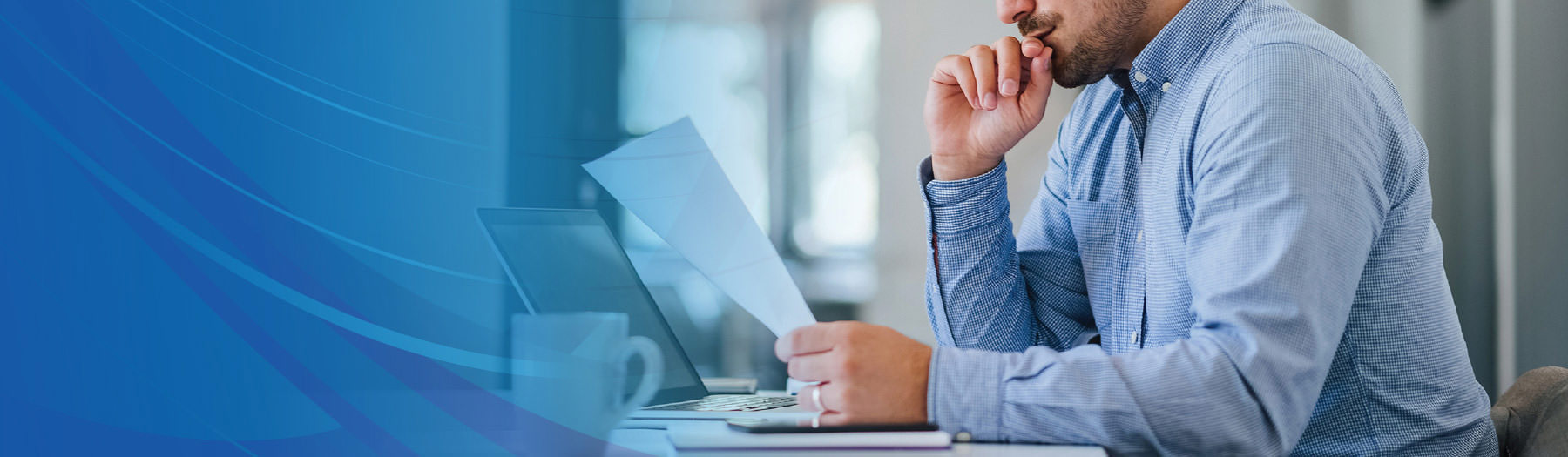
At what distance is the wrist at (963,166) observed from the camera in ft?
3.62

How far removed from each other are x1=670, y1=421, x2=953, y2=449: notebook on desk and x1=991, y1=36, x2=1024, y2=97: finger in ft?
1.69

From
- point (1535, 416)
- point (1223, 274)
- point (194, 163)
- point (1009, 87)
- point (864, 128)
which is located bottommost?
point (1535, 416)

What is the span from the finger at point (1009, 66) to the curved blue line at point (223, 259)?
576mm

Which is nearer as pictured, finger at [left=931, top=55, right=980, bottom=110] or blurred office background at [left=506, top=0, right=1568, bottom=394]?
finger at [left=931, top=55, right=980, bottom=110]

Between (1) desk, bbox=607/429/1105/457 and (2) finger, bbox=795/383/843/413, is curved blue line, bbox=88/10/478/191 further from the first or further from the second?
(2) finger, bbox=795/383/843/413

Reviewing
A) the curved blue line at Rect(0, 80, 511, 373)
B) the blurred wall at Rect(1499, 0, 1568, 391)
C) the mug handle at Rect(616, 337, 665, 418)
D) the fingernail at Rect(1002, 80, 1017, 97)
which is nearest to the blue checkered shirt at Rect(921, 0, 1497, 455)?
the fingernail at Rect(1002, 80, 1017, 97)

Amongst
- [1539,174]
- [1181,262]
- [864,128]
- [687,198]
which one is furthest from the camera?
[864,128]

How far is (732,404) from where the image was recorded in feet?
3.16

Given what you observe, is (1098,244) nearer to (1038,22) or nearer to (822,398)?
(1038,22)

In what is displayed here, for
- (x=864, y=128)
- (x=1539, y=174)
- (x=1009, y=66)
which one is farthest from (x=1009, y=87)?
(x=864, y=128)

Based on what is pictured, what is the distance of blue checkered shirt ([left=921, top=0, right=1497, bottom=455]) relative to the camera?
679mm

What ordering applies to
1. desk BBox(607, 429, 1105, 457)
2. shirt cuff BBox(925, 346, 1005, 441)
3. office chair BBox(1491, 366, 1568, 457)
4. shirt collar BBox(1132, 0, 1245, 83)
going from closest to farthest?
desk BBox(607, 429, 1105, 457) → shirt cuff BBox(925, 346, 1005, 441) → office chair BBox(1491, 366, 1568, 457) → shirt collar BBox(1132, 0, 1245, 83)

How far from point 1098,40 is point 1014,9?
96 millimetres

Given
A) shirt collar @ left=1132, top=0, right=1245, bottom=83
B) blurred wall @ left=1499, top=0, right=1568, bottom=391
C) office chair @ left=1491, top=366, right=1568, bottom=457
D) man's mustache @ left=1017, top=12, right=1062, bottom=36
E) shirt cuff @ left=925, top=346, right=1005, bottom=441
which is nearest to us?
shirt cuff @ left=925, top=346, right=1005, bottom=441
